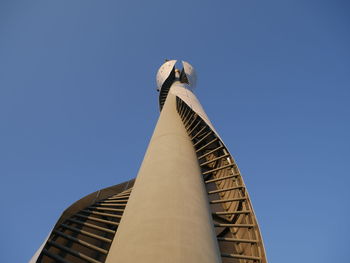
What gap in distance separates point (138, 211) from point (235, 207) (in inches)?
237

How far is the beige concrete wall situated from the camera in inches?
146

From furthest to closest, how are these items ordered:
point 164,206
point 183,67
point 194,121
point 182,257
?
point 183,67 → point 194,121 → point 164,206 → point 182,257

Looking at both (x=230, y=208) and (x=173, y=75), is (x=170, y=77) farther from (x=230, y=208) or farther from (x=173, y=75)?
(x=230, y=208)

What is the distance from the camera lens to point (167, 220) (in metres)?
4.28

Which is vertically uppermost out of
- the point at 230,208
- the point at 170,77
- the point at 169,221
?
the point at 170,77

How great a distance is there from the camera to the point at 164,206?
182 inches

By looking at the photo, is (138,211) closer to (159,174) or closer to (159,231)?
(159,231)

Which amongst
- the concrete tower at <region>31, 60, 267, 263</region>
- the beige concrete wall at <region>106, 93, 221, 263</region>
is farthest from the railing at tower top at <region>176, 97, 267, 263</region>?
the beige concrete wall at <region>106, 93, 221, 263</region>

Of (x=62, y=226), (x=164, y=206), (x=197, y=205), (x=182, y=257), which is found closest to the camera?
(x=182, y=257)

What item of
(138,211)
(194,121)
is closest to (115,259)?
(138,211)

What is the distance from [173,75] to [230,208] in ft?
49.6

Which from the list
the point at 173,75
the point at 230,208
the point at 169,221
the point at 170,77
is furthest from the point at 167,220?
the point at 173,75

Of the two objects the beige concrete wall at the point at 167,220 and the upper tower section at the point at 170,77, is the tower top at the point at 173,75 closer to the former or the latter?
the upper tower section at the point at 170,77

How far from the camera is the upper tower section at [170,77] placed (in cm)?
2095
